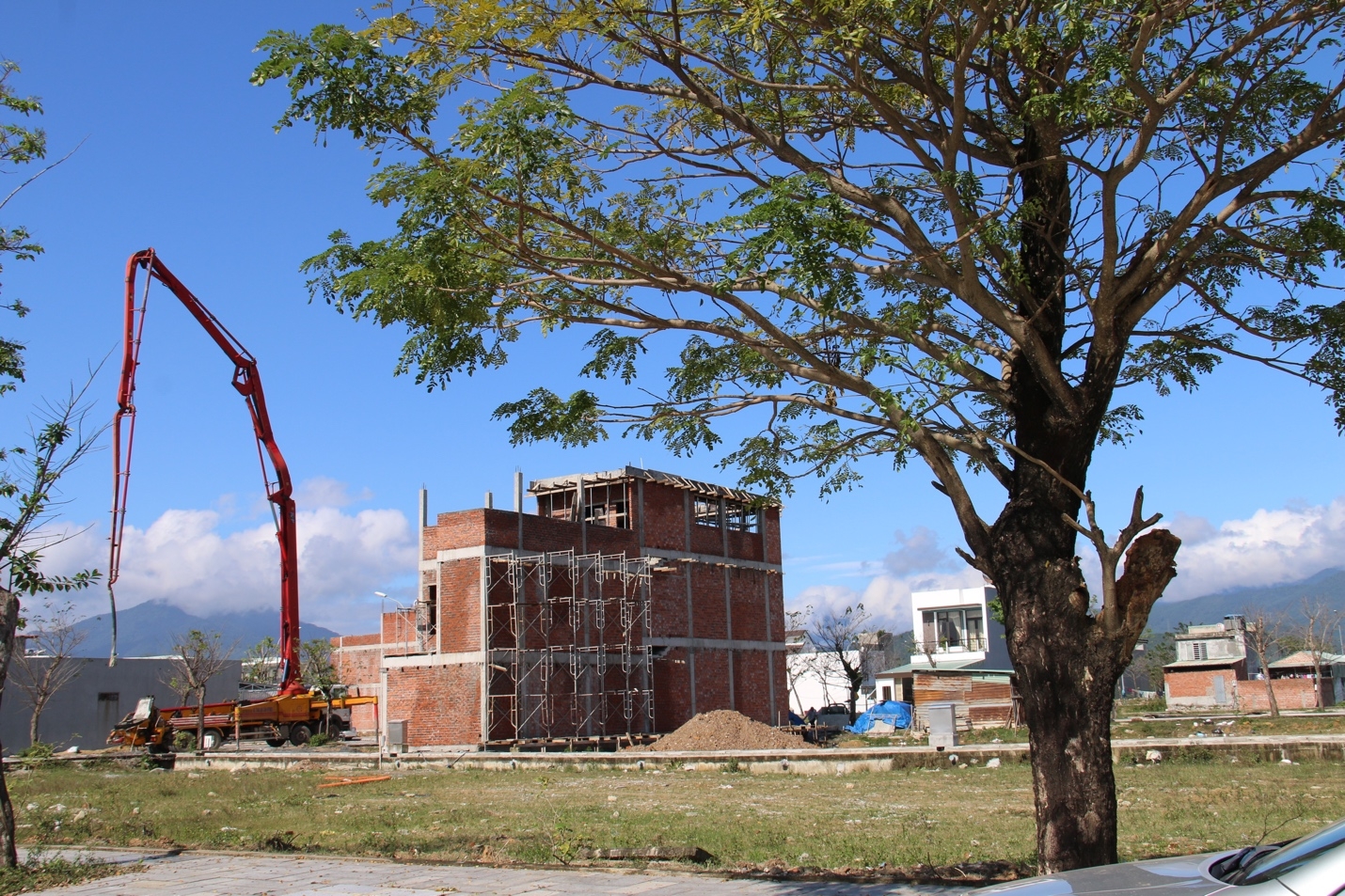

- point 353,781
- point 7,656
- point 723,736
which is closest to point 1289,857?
point 7,656

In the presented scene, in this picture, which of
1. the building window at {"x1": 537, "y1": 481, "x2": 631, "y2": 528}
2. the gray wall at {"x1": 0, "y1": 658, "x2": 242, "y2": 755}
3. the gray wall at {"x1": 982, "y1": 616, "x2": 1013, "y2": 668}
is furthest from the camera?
the gray wall at {"x1": 982, "y1": 616, "x2": 1013, "y2": 668}

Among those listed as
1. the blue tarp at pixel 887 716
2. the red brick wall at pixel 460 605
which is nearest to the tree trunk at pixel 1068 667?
the red brick wall at pixel 460 605

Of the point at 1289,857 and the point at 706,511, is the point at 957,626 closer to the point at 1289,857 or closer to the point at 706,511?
the point at 706,511

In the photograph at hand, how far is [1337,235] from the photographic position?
6789 millimetres

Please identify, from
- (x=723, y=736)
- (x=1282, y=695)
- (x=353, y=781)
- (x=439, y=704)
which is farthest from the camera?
(x=1282, y=695)

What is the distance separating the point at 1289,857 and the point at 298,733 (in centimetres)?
3177

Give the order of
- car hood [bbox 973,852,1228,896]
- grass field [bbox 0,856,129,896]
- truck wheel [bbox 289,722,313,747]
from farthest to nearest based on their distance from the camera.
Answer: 1. truck wheel [bbox 289,722,313,747]
2. grass field [bbox 0,856,129,896]
3. car hood [bbox 973,852,1228,896]

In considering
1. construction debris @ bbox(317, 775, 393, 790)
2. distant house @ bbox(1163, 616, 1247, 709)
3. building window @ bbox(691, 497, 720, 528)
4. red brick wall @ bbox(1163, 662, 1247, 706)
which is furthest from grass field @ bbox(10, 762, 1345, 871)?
red brick wall @ bbox(1163, 662, 1247, 706)

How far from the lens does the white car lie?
312 centimetres

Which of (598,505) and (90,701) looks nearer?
(598,505)

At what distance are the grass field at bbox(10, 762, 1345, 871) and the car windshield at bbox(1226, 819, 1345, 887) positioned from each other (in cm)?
468

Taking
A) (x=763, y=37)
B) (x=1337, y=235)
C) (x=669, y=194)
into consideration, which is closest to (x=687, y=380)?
(x=669, y=194)

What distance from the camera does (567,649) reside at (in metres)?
31.8

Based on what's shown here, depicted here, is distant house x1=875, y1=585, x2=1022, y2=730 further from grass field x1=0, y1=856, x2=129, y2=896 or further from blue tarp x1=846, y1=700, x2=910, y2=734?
grass field x1=0, y1=856, x2=129, y2=896
